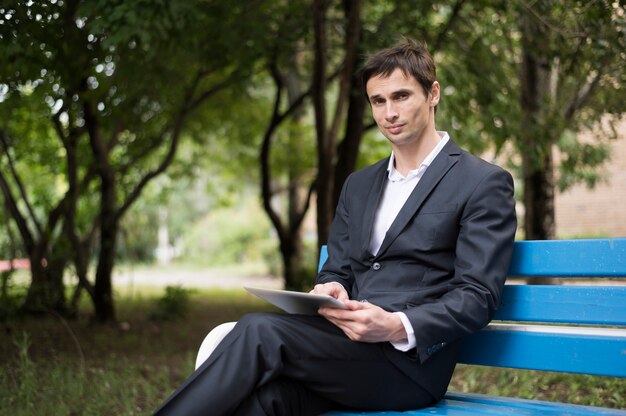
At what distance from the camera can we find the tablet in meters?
2.57

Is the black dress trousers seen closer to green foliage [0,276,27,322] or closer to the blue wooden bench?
the blue wooden bench

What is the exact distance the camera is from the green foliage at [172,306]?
35.6 ft

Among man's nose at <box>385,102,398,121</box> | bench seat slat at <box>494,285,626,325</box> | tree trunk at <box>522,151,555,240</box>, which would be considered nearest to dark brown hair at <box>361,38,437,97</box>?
man's nose at <box>385,102,398,121</box>

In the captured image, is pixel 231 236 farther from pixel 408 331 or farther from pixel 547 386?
pixel 408 331

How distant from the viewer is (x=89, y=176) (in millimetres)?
10062

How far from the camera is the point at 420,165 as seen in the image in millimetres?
3021

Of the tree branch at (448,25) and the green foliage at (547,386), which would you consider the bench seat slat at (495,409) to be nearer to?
the green foliage at (547,386)

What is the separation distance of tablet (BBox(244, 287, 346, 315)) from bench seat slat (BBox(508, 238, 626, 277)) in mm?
759

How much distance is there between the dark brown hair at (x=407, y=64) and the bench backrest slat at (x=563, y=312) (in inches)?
27.1

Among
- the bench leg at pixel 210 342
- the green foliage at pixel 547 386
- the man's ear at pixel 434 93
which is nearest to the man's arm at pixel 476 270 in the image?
the man's ear at pixel 434 93

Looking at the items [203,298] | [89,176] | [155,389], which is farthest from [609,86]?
[203,298]

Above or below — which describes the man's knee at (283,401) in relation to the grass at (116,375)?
above

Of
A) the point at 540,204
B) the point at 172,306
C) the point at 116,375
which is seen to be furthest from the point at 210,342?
the point at 172,306

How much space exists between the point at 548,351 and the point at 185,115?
794cm
